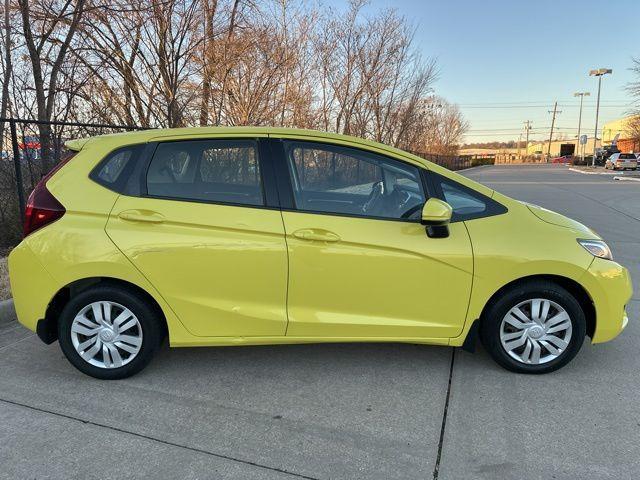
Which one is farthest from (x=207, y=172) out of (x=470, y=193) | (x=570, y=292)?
(x=570, y=292)

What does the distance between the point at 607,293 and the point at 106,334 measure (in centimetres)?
346

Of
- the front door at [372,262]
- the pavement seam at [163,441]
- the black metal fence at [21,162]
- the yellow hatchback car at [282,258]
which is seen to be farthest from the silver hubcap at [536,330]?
the black metal fence at [21,162]

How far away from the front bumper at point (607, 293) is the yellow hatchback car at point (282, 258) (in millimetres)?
10

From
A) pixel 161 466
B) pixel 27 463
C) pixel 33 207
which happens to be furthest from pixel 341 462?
pixel 33 207

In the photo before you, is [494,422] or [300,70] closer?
[494,422]

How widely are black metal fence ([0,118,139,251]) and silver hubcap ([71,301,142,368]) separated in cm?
352

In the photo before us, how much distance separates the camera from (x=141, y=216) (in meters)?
2.99

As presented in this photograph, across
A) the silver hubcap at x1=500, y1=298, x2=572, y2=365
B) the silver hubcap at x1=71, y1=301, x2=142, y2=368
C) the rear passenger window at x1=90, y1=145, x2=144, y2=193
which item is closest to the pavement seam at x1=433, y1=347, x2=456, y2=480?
the silver hubcap at x1=500, y1=298, x2=572, y2=365

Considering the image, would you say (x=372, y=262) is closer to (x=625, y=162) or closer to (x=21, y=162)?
(x=21, y=162)

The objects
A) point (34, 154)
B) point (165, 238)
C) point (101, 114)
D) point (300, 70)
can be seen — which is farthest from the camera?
point (300, 70)

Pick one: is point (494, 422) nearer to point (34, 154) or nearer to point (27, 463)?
point (27, 463)

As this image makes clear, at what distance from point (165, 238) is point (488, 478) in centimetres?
232

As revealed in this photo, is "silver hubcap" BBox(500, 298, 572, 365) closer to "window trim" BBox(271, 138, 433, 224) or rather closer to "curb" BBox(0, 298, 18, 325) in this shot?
"window trim" BBox(271, 138, 433, 224)

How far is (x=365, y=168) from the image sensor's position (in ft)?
10.8
